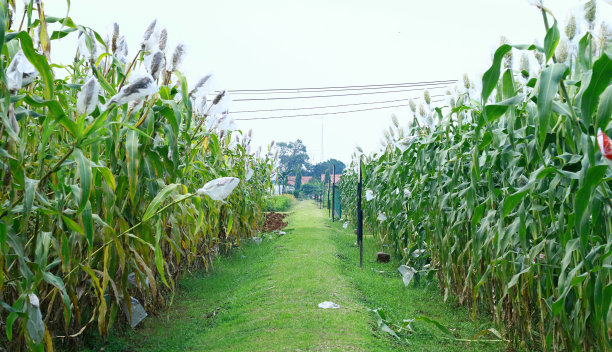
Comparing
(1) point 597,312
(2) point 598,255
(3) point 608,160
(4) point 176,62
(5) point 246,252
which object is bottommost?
→ (5) point 246,252

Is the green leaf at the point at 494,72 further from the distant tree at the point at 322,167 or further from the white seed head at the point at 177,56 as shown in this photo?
the distant tree at the point at 322,167

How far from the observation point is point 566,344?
2.28 metres

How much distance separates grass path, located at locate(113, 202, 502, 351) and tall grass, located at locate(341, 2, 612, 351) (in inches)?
19.0

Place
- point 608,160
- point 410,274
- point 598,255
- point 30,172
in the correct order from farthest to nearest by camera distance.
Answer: point 410,274
point 30,172
point 598,255
point 608,160

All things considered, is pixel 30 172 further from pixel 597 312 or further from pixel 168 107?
pixel 597 312

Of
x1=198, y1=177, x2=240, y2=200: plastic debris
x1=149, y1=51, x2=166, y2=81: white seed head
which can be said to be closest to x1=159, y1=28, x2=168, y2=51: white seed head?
x1=149, y1=51, x2=166, y2=81: white seed head

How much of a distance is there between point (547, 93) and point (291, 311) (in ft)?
8.31

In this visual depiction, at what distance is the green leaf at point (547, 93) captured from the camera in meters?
1.35

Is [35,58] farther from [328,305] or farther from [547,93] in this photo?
[328,305]

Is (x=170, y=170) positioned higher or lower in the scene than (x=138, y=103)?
lower

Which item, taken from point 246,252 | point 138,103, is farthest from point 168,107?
point 246,252

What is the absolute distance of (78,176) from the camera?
Answer: 7.14 feet

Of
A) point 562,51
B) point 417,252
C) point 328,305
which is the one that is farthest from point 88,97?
point 417,252

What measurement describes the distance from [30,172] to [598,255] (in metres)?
2.31
